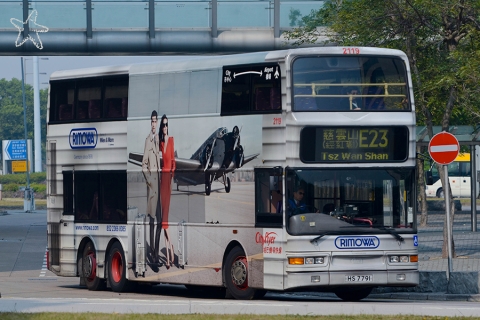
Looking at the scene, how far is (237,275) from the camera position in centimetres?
1695

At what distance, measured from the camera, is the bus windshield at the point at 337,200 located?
630 inches

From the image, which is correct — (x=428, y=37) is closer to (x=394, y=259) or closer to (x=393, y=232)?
(x=393, y=232)

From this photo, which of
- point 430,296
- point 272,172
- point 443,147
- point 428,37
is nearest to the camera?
point 272,172

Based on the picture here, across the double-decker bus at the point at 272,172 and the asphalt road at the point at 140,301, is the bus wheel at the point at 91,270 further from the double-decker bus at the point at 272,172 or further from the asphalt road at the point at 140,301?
the double-decker bus at the point at 272,172

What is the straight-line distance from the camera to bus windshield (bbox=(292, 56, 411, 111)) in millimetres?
16203

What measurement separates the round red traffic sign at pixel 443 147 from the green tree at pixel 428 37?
378 cm

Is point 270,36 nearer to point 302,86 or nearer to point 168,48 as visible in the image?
point 168,48

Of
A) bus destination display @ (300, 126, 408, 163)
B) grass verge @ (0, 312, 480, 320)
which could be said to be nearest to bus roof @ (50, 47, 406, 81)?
bus destination display @ (300, 126, 408, 163)

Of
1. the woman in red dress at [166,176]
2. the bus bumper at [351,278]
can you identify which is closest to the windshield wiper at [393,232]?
the bus bumper at [351,278]

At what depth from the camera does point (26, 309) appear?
1373cm

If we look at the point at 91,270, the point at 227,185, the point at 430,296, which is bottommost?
the point at 430,296

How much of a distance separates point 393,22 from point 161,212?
8.53 meters

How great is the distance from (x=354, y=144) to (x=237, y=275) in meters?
2.78

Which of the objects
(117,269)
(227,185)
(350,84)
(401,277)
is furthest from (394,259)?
(117,269)
